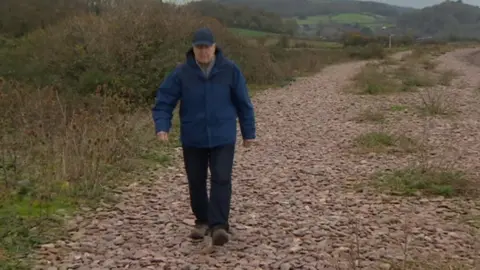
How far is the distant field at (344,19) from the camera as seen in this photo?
108m

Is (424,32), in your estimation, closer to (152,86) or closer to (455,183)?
(152,86)

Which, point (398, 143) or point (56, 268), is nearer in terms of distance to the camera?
point (56, 268)

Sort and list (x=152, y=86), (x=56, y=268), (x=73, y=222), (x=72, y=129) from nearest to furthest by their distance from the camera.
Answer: (x=56, y=268) → (x=73, y=222) → (x=72, y=129) → (x=152, y=86)

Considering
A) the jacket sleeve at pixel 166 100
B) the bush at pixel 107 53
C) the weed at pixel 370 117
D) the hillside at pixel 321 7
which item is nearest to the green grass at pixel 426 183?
the jacket sleeve at pixel 166 100

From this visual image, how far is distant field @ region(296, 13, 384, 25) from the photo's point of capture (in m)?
108

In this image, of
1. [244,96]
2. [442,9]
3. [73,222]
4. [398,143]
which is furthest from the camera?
[442,9]

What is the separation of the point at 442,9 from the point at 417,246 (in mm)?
122978

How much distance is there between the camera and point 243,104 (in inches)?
229

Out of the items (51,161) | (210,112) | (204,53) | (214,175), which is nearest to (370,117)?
(51,161)

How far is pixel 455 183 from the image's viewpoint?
7793mm

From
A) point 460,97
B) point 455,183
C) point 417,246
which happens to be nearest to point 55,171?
point 417,246

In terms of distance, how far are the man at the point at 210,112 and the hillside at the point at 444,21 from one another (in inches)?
3804

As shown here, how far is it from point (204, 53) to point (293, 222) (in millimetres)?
2261

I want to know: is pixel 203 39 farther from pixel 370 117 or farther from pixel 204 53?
pixel 370 117
